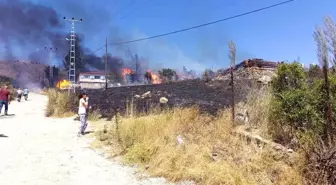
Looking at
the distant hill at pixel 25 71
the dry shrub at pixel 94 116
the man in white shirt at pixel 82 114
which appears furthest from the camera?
the distant hill at pixel 25 71

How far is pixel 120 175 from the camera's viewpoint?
7867 mm

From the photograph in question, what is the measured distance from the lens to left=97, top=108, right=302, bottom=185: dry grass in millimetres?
6219

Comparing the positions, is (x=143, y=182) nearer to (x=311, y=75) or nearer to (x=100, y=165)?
(x=100, y=165)

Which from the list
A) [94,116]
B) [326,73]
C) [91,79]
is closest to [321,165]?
[326,73]

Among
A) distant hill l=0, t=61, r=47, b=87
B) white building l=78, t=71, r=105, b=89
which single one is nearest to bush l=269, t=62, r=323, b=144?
white building l=78, t=71, r=105, b=89

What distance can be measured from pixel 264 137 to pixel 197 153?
5.42 ft

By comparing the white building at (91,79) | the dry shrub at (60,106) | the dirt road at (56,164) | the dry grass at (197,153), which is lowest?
the dirt road at (56,164)

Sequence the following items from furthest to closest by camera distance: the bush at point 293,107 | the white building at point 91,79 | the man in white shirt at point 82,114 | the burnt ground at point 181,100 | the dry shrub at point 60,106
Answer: the white building at point 91,79
the dry shrub at point 60,106
the burnt ground at point 181,100
the man in white shirt at point 82,114
the bush at point 293,107

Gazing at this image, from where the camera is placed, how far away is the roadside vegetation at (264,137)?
19.7ft

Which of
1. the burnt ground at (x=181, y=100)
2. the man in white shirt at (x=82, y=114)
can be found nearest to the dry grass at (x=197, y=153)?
the man in white shirt at (x=82, y=114)

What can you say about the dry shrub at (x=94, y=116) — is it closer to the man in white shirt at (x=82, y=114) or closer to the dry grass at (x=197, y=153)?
the man in white shirt at (x=82, y=114)

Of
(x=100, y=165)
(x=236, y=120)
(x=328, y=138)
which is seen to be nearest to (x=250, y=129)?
(x=236, y=120)

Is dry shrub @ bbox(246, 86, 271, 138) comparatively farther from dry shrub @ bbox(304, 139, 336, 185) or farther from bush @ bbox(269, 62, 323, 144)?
dry shrub @ bbox(304, 139, 336, 185)

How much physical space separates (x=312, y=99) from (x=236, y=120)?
290 cm
